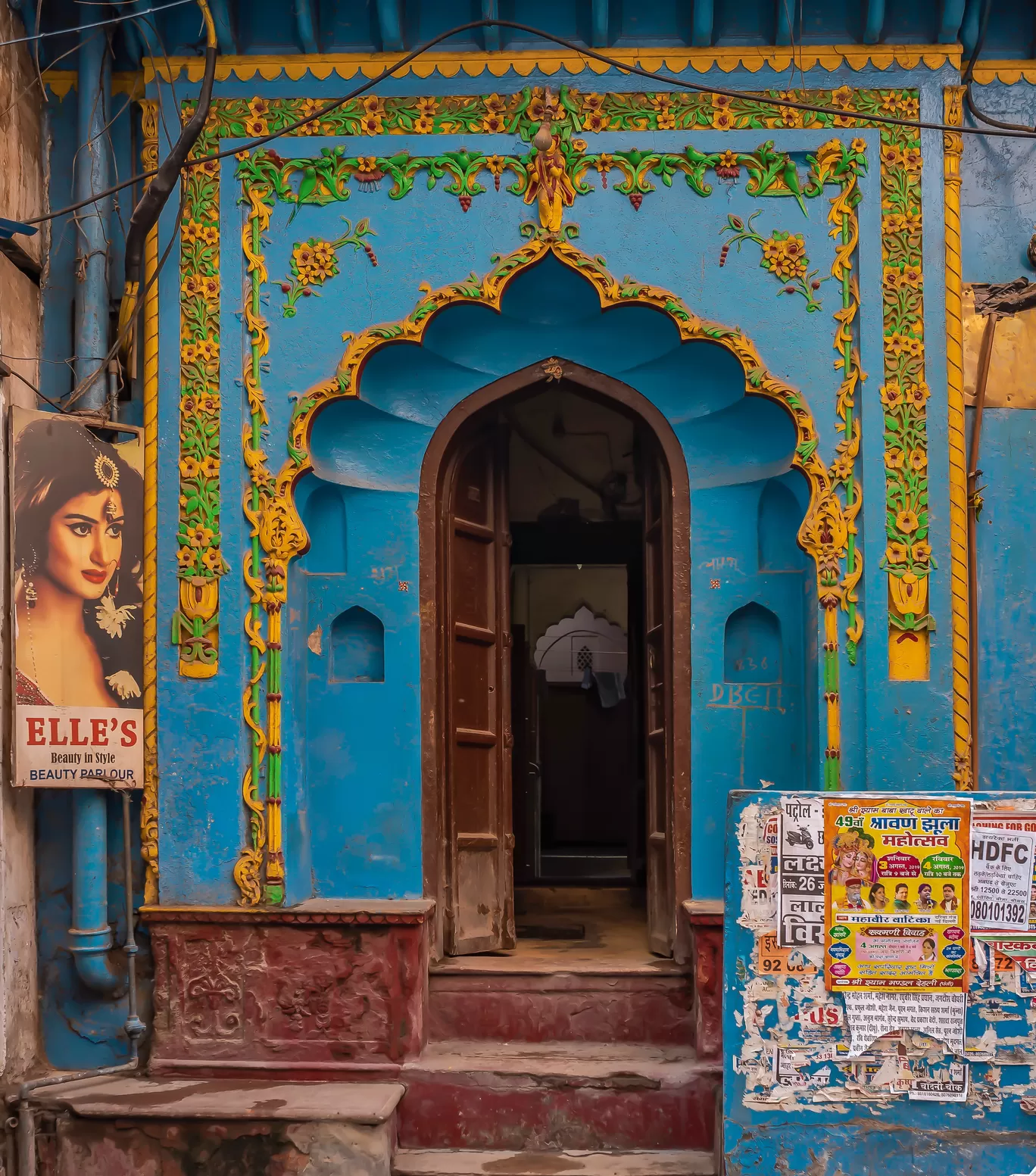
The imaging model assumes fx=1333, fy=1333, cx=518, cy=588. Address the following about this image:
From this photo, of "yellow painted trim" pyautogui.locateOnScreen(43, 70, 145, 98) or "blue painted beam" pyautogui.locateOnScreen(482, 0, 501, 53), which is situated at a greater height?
"blue painted beam" pyautogui.locateOnScreen(482, 0, 501, 53)

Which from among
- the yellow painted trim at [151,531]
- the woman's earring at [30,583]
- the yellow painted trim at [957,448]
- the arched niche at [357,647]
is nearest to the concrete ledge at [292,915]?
the yellow painted trim at [151,531]

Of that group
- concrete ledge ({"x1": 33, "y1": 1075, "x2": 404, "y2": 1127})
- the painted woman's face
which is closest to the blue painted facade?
the painted woman's face

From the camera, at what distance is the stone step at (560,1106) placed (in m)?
5.68

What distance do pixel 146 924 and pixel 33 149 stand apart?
3667 mm

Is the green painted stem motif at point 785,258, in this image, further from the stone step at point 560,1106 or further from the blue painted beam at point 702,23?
the stone step at point 560,1106

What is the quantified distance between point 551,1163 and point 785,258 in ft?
13.5

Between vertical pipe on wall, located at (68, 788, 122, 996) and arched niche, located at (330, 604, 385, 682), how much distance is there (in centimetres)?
127

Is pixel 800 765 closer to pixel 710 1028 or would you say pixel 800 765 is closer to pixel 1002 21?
pixel 710 1028

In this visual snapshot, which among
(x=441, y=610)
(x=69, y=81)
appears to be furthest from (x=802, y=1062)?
(x=69, y=81)

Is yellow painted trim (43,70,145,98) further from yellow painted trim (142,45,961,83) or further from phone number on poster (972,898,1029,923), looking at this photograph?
phone number on poster (972,898,1029,923)

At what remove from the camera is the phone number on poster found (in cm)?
491

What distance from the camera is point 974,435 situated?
6172mm

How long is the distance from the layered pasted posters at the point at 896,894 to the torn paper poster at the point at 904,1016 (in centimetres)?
3

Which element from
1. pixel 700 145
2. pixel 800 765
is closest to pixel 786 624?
pixel 800 765
